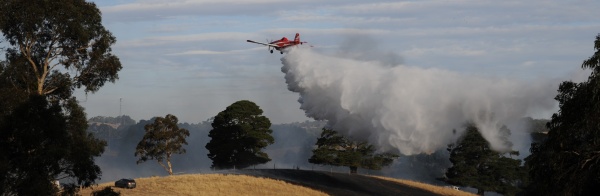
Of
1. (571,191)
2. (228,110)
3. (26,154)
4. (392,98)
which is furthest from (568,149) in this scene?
(228,110)

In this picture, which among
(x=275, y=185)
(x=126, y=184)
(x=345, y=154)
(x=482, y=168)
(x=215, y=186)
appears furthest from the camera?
(x=345, y=154)

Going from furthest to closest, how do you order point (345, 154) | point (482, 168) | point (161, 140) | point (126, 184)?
point (345, 154)
point (482, 168)
point (161, 140)
point (126, 184)

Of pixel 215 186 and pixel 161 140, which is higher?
pixel 161 140

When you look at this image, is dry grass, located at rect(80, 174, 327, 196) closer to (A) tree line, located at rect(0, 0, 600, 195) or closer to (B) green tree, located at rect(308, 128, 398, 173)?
(A) tree line, located at rect(0, 0, 600, 195)

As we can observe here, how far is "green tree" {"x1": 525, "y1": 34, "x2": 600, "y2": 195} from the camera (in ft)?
140

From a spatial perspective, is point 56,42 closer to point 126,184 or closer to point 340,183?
point 126,184

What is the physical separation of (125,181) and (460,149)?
50.5 m

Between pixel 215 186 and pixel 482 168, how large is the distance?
→ 1739 inches

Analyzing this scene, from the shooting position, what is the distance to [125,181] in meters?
72.1

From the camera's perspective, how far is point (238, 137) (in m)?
114

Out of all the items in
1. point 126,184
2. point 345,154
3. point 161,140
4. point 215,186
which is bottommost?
point 126,184

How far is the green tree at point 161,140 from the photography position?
105250mm

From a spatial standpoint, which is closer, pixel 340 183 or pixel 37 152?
pixel 37 152

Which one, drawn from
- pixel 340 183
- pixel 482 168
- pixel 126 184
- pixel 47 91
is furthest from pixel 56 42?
pixel 482 168
